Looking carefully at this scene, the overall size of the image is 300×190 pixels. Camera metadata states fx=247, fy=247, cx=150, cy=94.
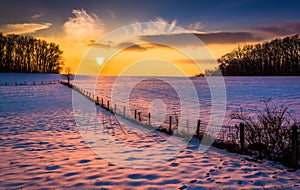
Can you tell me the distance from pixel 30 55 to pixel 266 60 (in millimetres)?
112911

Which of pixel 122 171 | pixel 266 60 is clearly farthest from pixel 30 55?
pixel 122 171

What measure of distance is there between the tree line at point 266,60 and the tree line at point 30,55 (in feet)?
288

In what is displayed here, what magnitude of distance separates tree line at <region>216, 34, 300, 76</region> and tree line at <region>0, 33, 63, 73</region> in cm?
8777

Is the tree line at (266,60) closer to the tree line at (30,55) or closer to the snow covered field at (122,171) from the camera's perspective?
the tree line at (30,55)

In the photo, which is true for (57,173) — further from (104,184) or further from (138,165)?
(138,165)

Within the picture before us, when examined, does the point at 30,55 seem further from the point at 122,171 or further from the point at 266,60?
the point at 122,171

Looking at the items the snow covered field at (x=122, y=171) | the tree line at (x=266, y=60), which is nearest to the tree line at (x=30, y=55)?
the tree line at (x=266, y=60)

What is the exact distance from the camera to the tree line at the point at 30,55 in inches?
4380

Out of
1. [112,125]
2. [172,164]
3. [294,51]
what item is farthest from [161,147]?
[294,51]

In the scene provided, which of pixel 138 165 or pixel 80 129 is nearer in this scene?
pixel 138 165

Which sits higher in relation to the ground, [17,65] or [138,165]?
[17,65]

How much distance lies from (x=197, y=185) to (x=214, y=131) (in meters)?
8.44

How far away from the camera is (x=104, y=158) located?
874 cm

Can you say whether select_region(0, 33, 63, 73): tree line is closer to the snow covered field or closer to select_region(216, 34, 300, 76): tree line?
select_region(216, 34, 300, 76): tree line
